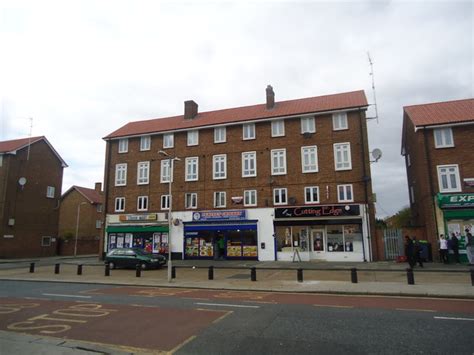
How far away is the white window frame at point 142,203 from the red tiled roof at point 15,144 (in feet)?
51.7

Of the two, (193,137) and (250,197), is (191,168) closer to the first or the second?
(193,137)

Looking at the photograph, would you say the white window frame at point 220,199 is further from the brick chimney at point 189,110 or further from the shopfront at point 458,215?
the shopfront at point 458,215

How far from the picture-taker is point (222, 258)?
28672mm

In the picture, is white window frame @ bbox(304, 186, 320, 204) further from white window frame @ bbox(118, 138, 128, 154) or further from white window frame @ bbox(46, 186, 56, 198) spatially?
white window frame @ bbox(46, 186, 56, 198)

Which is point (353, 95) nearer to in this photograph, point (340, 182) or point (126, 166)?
point (340, 182)

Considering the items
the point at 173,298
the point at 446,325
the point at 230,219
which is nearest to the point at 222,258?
the point at 230,219

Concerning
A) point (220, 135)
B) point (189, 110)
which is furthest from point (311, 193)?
point (189, 110)

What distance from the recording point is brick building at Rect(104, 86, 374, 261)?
85.9 ft

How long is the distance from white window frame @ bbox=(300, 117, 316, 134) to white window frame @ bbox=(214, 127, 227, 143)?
671 centimetres

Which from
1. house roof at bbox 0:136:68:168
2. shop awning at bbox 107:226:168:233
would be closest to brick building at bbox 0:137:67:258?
house roof at bbox 0:136:68:168

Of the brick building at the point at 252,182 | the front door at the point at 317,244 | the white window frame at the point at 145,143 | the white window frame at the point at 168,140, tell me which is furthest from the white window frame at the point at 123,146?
the front door at the point at 317,244

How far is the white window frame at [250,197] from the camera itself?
28453 mm

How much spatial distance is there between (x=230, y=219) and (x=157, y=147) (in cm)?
1017

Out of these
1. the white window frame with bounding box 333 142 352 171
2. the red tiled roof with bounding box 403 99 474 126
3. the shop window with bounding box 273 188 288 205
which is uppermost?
the red tiled roof with bounding box 403 99 474 126
